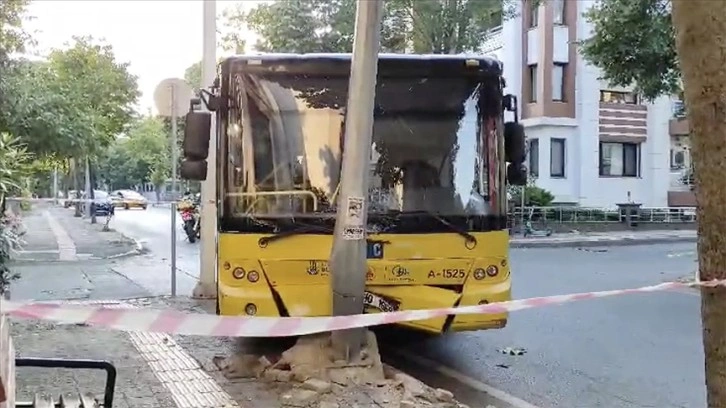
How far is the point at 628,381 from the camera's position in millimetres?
7566

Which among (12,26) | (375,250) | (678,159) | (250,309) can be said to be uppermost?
(12,26)

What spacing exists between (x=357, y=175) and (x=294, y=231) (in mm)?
996

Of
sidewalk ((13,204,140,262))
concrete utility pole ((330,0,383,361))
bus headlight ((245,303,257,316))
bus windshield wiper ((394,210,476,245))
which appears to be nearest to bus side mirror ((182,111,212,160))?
bus headlight ((245,303,257,316))

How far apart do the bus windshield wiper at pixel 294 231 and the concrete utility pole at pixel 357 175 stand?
0.69 m

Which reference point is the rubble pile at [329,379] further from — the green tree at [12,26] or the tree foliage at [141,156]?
the tree foliage at [141,156]

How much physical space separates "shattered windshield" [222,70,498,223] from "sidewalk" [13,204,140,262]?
8.97m

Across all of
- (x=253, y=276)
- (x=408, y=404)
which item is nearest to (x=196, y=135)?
(x=253, y=276)

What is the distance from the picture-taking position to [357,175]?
6707mm

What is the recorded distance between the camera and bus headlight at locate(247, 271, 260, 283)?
740 cm

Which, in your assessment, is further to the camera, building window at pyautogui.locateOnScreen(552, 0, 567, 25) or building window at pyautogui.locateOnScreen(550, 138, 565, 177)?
building window at pyautogui.locateOnScreen(550, 138, 565, 177)

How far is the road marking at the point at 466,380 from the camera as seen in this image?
6.79m

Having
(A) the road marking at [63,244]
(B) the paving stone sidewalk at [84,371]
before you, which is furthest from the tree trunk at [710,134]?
(A) the road marking at [63,244]

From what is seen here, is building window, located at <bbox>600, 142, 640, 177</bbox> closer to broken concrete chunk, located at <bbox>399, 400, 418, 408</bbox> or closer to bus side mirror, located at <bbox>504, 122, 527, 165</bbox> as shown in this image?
bus side mirror, located at <bbox>504, 122, 527, 165</bbox>

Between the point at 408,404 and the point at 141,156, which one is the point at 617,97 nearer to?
the point at 408,404
